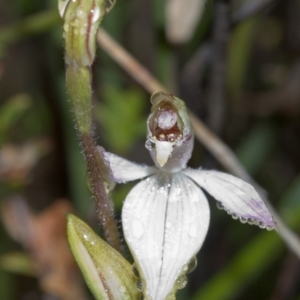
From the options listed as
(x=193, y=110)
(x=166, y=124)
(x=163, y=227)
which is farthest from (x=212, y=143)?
(x=163, y=227)

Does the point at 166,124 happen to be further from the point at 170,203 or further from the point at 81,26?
the point at 81,26

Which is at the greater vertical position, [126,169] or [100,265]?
[126,169]

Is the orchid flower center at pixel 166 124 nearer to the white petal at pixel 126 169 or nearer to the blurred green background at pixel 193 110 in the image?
the white petal at pixel 126 169

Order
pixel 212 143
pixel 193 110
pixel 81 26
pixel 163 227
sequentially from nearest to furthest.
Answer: pixel 81 26 → pixel 163 227 → pixel 212 143 → pixel 193 110

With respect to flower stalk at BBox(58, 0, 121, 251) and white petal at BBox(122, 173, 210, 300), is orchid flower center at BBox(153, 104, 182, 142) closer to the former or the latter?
white petal at BBox(122, 173, 210, 300)

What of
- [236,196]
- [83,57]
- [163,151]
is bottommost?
[236,196]

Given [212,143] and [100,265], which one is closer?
[100,265]

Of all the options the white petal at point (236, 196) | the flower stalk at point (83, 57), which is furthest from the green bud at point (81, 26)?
the white petal at point (236, 196)
